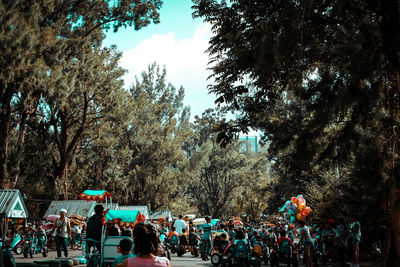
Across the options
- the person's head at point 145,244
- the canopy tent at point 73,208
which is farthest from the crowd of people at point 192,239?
the canopy tent at point 73,208

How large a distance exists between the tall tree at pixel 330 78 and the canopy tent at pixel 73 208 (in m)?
21.1

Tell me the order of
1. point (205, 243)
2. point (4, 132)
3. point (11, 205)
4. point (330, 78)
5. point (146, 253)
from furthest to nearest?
point (4, 132)
point (205, 243)
point (11, 205)
point (330, 78)
point (146, 253)

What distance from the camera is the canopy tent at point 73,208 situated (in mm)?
28984

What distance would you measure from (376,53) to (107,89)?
2665cm

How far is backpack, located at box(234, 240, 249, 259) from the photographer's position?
1326 cm

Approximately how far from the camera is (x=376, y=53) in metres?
6.78

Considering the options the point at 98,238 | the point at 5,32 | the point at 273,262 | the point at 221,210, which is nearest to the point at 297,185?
the point at 221,210

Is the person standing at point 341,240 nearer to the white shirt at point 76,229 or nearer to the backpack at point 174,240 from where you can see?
the backpack at point 174,240

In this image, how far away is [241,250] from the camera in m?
13.3

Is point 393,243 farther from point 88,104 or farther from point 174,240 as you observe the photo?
point 88,104

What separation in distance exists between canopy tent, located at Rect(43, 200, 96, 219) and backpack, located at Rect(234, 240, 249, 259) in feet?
58.6

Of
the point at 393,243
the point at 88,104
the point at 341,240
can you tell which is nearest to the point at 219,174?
the point at 88,104

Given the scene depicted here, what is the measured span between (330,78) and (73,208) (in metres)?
24.8

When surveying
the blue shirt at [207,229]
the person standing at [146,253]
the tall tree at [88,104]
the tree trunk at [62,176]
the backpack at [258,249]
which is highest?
the tall tree at [88,104]
